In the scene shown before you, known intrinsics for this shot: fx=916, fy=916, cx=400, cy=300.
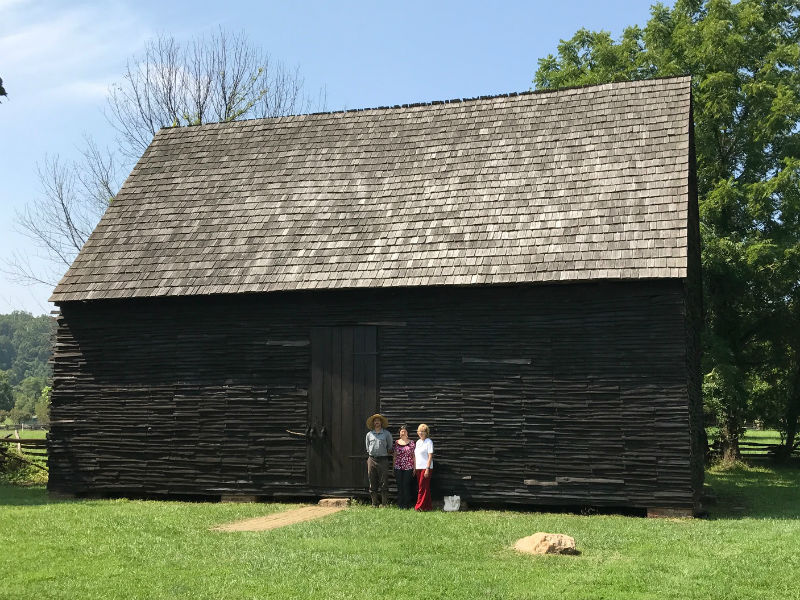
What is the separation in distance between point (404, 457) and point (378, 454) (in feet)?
1.40

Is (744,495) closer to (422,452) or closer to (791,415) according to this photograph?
(422,452)

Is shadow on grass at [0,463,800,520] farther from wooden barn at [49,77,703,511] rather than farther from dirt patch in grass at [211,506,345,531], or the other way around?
dirt patch in grass at [211,506,345,531]

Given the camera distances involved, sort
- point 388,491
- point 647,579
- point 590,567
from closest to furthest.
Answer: point 647,579 → point 590,567 → point 388,491

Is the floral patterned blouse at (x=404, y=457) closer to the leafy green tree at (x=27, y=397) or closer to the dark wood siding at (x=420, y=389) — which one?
the dark wood siding at (x=420, y=389)

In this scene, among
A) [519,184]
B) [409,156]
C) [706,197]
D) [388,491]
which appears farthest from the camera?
[706,197]

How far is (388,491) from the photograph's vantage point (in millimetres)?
15219

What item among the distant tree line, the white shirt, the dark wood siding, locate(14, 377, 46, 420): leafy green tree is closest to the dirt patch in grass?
the dark wood siding

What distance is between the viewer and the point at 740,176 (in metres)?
26.2

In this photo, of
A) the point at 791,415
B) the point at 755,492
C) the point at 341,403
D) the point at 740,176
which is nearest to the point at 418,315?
the point at 341,403

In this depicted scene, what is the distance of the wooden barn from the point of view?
14.3 m

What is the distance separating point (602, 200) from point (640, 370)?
9.92ft

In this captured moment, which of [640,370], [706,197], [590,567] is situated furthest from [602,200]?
[706,197]

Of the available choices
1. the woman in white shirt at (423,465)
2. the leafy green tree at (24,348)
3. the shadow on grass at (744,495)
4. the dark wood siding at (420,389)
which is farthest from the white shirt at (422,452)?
the leafy green tree at (24,348)

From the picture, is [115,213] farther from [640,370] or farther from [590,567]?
[590,567]
